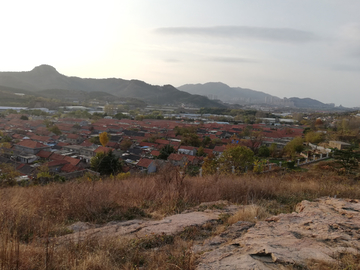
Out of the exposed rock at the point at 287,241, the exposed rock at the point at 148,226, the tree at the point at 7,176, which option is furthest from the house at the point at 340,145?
the tree at the point at 7,176

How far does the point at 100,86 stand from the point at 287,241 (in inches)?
4730

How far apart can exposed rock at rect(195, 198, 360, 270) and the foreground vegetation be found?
135 millimetres

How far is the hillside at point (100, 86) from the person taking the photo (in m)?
81.4

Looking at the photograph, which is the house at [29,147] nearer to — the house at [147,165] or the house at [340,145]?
the house at [147,165]

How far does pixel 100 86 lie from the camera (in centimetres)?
11300

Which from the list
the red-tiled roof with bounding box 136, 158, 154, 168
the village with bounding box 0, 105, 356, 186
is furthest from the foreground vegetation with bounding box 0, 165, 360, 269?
the red-tiled roof with bounding box 136, 158, 154, 168

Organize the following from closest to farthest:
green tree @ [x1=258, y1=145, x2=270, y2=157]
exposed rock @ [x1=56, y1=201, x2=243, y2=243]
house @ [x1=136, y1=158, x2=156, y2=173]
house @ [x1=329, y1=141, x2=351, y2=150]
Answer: exposed rock @ [x1=56, y1=201, x2=243, y2=243] → house @ [x1=136, y1=158, x2=156, y2=173] → house @ [x1=329, y1=141, x2=351, y2=150] → green tree @ [x1=258, y1=145, x2=270, y2=157]

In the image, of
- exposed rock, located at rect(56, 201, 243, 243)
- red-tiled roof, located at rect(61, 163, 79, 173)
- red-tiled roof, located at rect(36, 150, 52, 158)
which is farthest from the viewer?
red-tiled roof, located at rect(36, 150, 52, 158)

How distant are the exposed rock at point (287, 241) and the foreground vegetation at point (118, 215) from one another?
0.14 m

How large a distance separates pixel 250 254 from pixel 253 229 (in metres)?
Answer: 0.54

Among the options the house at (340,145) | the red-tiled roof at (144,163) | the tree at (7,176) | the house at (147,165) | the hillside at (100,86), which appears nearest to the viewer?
the tree at (7,176)

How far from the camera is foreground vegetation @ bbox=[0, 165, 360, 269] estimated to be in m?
1.43

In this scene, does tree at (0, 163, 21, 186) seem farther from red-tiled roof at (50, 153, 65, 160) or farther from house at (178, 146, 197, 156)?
house at (178, 146, 197, 156)

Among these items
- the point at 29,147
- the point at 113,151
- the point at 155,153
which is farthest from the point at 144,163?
the point at 29,147
